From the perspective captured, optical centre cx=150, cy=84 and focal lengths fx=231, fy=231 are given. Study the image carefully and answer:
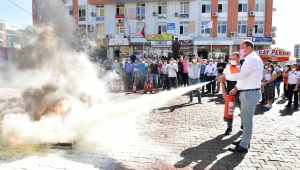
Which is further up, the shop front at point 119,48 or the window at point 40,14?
the shop front at point 119,48

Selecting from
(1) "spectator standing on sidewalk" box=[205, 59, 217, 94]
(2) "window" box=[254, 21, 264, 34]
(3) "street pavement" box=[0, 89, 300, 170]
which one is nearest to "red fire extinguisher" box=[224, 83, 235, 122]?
(3) "street pavement" box=[0, 89, 300, 170]

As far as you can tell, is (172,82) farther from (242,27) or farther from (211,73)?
(242,27)

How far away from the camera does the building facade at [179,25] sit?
31422mm

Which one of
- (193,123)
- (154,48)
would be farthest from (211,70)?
(154,48)

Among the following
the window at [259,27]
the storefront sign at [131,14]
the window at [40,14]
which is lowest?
the window at [40,14]

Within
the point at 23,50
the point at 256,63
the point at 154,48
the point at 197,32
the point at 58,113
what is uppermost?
the point at 197,32

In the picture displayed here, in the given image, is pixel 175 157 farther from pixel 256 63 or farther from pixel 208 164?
pixel 256 63

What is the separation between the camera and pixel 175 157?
14.5 feet

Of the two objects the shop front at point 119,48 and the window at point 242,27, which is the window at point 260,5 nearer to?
the window at point 242,27

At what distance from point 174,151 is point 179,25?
97.7ft

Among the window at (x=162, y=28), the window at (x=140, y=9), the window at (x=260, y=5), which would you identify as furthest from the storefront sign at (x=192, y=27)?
the window at (x=260, y=5)

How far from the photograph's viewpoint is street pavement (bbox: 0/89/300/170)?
4.06m

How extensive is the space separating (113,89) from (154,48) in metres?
19.6

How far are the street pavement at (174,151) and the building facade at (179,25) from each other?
2511 centimetres
